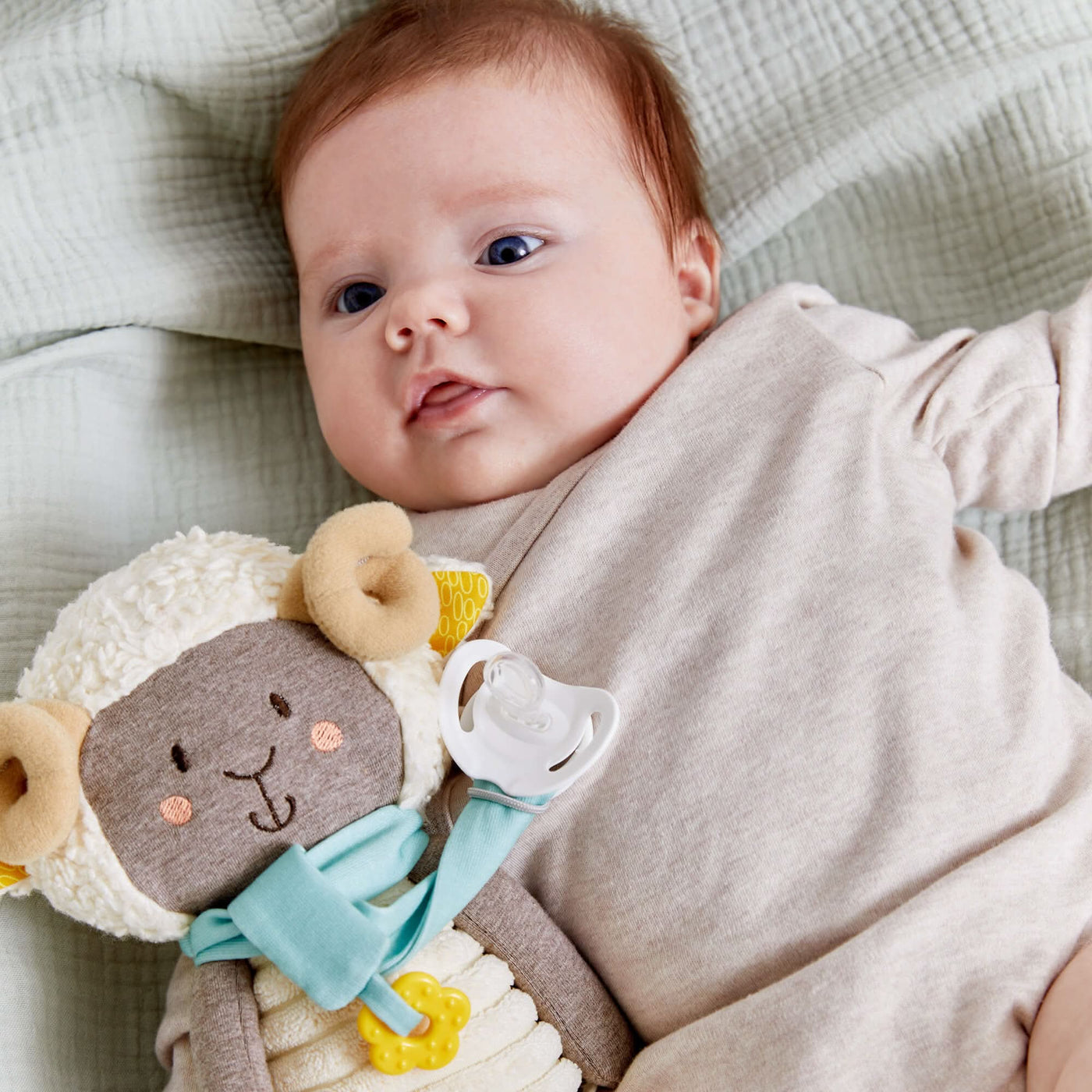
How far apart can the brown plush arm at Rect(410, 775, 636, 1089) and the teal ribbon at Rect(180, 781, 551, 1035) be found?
0.04 meters

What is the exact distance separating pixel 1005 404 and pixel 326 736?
2.45ft

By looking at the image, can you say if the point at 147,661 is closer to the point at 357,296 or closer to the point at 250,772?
the point at 250,772

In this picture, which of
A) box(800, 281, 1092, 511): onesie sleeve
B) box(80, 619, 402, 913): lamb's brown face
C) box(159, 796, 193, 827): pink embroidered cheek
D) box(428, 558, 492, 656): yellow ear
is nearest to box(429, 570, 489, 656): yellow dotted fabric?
box(428, 558, 492, 656): yellow ear

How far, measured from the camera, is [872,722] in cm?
97

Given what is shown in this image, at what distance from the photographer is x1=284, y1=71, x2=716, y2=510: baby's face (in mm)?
1105

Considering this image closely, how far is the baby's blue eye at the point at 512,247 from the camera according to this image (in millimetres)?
1145

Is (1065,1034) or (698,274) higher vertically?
(698,274)

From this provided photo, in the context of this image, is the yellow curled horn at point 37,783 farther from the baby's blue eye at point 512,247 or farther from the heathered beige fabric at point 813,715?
the baby's blue eye at point 512,247

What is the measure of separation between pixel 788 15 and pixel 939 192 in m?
0.29

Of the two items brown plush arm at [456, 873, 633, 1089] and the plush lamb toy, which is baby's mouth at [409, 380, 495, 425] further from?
brown plush arm at [456, 873, 633, 1089]

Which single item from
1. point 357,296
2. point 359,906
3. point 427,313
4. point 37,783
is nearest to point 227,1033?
point 359,906

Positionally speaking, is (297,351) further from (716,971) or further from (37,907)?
(716,971)

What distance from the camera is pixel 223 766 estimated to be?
2.70 ft

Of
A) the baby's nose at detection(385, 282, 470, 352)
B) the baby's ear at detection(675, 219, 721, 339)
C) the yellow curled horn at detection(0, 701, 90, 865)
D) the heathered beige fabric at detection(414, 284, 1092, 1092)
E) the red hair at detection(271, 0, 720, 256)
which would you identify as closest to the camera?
the yellow curled horn at detection(0, 701, 90, 865)
